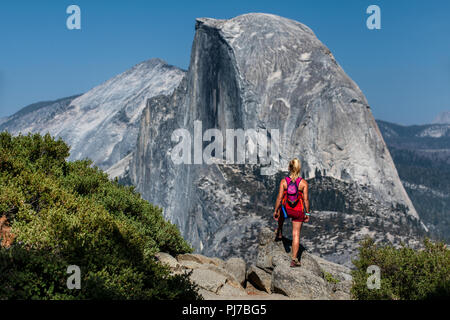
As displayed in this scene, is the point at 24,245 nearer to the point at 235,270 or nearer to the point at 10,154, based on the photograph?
the point at 10,154

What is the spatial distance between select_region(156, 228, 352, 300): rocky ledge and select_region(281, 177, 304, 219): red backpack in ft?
6.88

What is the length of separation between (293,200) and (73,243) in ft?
25.5

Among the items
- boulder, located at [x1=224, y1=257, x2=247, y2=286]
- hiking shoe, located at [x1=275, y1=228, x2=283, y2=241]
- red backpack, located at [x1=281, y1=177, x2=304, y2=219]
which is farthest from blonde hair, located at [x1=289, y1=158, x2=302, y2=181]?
boulder, located at [x1=224, y1=257, x2=247, y2=286]

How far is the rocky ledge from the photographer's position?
16.6 metres

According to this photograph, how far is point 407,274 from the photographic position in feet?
61.9

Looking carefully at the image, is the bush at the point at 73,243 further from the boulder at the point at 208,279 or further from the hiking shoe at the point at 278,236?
the hiking shoe at the point at 278,236

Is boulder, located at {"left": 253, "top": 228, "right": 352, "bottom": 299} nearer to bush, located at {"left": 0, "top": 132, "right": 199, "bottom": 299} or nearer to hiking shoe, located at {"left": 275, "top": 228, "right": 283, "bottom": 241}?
hiking shoe, located at {"left": 275, "top": 228, "right": 283, "bottom": 241}

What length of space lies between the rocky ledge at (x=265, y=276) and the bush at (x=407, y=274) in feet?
3.65

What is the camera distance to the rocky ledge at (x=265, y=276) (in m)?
16.6

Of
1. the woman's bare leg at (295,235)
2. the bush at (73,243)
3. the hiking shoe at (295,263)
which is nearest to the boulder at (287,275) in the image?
the hiking shoe at (295,263)

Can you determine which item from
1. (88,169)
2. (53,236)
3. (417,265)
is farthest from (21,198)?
(417,265)
